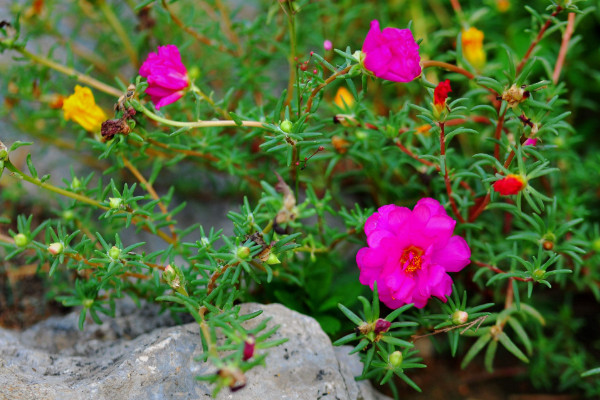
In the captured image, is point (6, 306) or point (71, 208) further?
point (6, 306)

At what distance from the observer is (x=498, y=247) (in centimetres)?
227

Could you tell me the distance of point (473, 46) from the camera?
7.98 ft

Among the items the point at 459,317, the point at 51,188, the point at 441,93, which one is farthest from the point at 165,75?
the point at 459,317

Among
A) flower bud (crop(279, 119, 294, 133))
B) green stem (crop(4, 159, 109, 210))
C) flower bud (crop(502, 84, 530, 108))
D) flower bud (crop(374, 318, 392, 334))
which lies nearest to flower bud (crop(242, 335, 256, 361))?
flower bud (crop(374, 318, 392, 334))

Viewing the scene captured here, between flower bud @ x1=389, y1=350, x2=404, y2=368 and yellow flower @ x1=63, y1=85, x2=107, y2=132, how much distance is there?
1361 mm

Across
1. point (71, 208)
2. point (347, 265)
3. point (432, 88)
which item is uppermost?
point (432, 88)

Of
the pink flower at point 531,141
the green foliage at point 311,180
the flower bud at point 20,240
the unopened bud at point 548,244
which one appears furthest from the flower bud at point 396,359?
the flower bud at point 20,240

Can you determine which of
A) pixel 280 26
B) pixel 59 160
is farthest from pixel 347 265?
pixel 59 160

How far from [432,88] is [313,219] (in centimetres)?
121

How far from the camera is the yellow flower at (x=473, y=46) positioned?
240 centimetres

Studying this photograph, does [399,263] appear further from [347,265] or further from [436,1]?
[436,1]

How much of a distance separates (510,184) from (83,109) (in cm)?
151

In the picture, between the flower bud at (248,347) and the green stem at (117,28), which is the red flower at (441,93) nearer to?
the flower bud at (248,347)

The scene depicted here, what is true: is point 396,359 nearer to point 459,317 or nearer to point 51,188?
point 459,317
